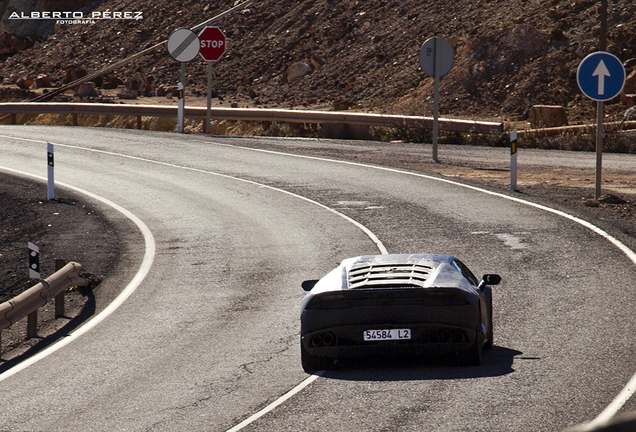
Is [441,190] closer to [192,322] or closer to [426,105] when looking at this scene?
[192,322]

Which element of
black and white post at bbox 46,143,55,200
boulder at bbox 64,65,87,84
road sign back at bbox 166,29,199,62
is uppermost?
road sign back at bbox 166,29,199,62

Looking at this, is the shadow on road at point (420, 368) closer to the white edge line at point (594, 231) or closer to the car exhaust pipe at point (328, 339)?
the car exhaust pipe at point (328, 339)

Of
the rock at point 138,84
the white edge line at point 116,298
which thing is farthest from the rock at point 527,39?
the white edge line at point 116,298

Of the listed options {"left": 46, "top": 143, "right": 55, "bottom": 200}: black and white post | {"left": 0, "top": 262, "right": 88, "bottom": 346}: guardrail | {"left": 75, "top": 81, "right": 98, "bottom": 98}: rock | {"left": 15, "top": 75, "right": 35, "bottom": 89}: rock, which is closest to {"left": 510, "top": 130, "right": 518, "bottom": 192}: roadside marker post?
{"left": 46, "top": 143, "right": 55, "bottom": 200}: black and white post

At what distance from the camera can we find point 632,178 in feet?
66.0

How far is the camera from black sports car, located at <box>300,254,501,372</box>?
7.65m

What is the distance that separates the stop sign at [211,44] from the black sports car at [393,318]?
2429 centimetres

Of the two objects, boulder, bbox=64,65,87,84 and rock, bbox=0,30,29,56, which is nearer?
boulder, bbox=64,65,87,84

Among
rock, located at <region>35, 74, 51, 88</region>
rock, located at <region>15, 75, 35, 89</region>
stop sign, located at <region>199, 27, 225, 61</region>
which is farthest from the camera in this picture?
rock, located at <region>35, 74, 51, 88</region>

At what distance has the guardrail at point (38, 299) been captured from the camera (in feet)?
31.2

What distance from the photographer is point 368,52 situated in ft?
135

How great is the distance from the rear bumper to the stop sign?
24478 millimetres

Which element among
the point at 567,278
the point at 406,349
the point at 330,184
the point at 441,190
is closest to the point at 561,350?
the point at 406,349

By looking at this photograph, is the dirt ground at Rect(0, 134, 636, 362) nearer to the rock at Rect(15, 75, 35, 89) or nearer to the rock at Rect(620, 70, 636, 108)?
the rock at Rect(620, 70, 636, 108)
